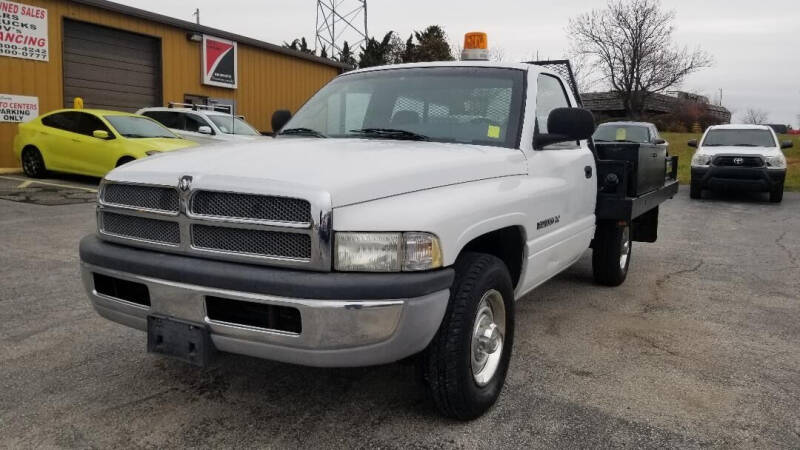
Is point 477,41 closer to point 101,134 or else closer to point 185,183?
point 185,183

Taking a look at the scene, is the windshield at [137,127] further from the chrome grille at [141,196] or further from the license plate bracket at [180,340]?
the license plate bracket at [180,340]

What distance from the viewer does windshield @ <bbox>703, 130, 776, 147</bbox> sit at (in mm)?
14172

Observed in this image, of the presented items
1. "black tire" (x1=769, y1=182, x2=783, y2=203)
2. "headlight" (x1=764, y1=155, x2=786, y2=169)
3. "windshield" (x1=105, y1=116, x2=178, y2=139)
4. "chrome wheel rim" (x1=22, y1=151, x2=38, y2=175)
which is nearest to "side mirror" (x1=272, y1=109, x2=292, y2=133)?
"windshield" (x1=105, y1=116, x2=178, y2=139)

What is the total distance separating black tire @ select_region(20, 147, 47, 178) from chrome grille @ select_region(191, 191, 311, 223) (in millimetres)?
11263

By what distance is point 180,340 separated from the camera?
2619mm

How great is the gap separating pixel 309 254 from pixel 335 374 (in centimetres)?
123

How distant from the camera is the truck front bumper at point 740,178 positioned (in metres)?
13.1

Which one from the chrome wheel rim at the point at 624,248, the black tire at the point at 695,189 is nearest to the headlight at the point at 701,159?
the black tire at the point at 695,189

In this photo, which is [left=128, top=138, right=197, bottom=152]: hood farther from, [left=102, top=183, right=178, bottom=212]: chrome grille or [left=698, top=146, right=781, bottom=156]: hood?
[left=698, top=146, right=781, bottom=156]: hood

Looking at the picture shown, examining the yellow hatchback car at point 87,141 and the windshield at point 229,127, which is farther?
the windshield at point 229,127

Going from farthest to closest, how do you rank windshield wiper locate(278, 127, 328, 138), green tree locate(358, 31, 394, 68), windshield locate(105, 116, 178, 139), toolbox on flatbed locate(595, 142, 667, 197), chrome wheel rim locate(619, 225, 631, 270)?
green tree locate(358, 31, 394, 68) < windshield locate(105, 116, 178, 139) < chrome wheel rim locate(619, 225, 631, 270) < toolbox on flatbed locate(595, 142, 667, 197) < windshield wiper locate(278, 127, 328, 138)

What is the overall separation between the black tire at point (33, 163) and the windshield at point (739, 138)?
45.6 ft

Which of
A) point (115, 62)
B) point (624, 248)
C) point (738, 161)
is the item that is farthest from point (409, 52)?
point (624, 248)

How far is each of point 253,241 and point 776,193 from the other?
13764 mm
